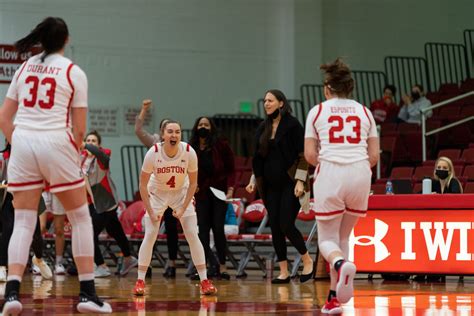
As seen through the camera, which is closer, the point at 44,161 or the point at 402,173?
the point at 44,161

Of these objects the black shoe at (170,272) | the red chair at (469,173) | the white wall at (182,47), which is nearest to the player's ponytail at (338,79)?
the black shoe at (170,272)

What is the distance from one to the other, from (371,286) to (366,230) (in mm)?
891

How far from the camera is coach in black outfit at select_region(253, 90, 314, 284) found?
11.4m

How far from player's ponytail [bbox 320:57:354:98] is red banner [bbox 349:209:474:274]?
3.64 meters

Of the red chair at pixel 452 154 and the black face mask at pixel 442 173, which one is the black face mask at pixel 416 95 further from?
the black face mask at pixel 442 173

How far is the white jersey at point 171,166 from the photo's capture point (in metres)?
9.97

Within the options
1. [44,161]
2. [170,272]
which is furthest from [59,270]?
[44,161]

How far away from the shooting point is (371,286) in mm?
10984

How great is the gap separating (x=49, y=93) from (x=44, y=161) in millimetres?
419

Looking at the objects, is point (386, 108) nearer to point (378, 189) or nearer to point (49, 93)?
point (378, 189)

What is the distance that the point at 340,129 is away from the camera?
25.8 feet

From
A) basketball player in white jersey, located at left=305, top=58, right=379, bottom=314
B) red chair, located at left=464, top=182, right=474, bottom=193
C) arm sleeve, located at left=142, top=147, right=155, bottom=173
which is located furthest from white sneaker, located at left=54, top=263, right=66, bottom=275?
basketball player in white jersey, located at left=305, top=58, right=379, bottom=314

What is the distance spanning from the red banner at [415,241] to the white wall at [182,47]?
362 inches

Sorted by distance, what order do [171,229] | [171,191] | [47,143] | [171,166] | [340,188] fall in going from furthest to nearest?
[171,229] < [171,191] < [171,166] < [340,188] < [47,143]
